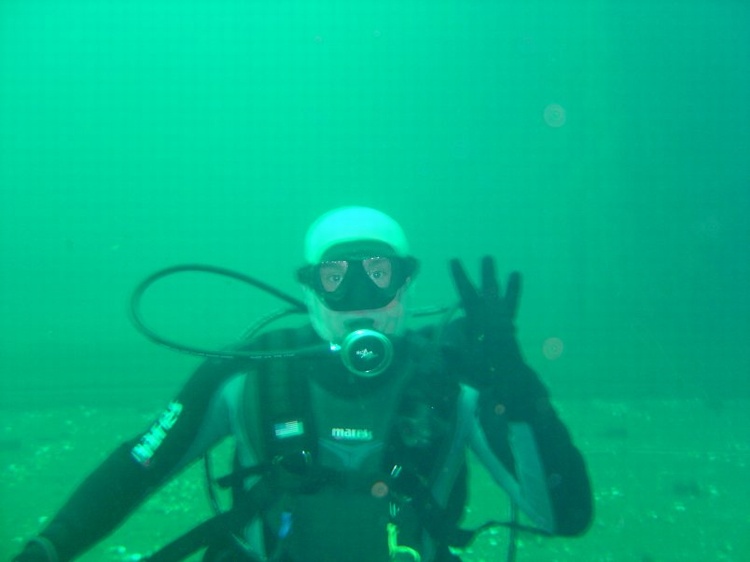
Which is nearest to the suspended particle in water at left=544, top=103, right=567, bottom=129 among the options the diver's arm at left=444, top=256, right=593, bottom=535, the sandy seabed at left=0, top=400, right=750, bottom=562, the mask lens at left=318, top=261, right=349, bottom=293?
the sandy seabed at left=0, top=400, right=750, bottom=562

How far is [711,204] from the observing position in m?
17.7

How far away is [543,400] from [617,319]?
14603mm

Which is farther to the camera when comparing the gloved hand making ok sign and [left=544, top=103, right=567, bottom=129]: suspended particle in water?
[left=544, top=103, right=567, bottom=129]: suspended particle in water

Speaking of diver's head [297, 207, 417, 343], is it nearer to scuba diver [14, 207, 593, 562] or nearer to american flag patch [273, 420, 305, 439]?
scuba diver [14, 207, 593, 562]

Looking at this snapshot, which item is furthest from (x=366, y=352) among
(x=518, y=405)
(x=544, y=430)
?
(x=544, y=430)

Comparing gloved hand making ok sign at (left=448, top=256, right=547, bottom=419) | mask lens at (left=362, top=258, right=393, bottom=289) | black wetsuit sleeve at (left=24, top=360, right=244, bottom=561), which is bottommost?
black wetsuit sleeve at (left=24, top=360, right=244, bottom=561)

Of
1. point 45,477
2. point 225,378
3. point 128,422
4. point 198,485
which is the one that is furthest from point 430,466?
point 128,422

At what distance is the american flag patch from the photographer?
2.16 meters

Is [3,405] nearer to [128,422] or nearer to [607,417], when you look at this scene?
[128,422]

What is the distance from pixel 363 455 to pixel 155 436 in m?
0.84

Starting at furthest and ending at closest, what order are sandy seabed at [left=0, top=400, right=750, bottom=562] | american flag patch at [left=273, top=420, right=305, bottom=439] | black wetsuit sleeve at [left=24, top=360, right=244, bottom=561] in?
sandy seabed at [left=0, top=400, right=750, bottom=562] → american flag patch at [left=273, top=420, right=305, bottom=439] → black wetsuit sleeve at [left=24, top=360, right=244, bottom=561]

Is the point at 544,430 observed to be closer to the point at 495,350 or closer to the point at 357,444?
the point at 495,350

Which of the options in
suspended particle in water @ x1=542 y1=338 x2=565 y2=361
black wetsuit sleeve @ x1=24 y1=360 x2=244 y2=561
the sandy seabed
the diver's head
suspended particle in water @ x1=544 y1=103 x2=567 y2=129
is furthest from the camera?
suspended particle in water @ x1=544 y1=103 x2=567 y2=129

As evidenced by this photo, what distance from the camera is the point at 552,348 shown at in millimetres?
13602
